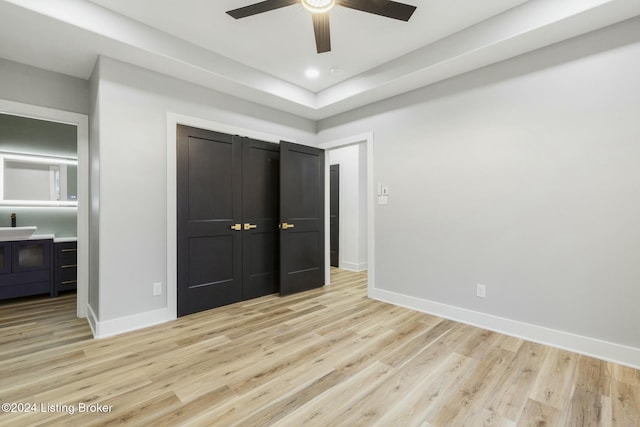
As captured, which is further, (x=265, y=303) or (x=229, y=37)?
(x=265, y=303)

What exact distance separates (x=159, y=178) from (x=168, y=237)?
62 cm

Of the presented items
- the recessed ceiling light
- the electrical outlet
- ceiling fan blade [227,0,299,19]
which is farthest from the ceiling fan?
the electrical outlet

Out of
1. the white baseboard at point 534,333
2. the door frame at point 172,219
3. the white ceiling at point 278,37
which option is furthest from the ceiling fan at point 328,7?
the white baseboard at point 534,333

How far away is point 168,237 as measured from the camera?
120 inches

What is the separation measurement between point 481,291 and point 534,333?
522 millimetres

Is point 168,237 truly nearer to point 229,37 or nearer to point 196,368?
point 196,368

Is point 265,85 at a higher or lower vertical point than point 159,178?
higher

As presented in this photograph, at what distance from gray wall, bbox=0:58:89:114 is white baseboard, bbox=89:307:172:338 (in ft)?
7.18

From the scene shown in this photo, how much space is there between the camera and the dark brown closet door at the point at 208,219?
10.4 ft

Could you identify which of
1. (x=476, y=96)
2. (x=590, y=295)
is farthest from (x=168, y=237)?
(x=590, y=295)

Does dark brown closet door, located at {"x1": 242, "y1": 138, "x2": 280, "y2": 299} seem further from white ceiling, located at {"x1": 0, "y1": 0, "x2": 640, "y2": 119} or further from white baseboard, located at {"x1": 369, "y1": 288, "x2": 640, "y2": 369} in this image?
white baseboard, located at {"x1": 369, "y1": 288, "x2": 640, "y2": 369}

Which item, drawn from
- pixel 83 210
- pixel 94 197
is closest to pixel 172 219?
pixel 94 197

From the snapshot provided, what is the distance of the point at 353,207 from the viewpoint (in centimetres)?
577

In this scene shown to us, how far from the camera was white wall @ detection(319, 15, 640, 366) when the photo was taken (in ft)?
7.27
